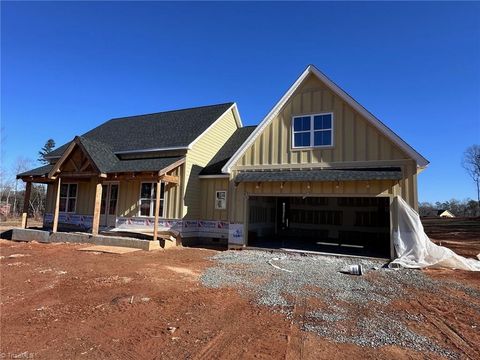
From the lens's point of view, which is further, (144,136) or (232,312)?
(144,136)

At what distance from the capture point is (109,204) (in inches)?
733

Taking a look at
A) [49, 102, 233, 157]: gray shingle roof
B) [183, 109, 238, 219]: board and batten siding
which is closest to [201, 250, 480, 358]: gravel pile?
[183, 109, 238, 219]: board and batten siding

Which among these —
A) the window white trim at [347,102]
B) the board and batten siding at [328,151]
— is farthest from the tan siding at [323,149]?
the window white trim at [347,102]

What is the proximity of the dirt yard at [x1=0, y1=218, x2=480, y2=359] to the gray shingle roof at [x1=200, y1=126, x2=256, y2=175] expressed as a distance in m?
7.32

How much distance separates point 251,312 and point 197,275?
11.9ft

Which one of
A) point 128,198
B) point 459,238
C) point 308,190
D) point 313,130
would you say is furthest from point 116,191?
point 459,238

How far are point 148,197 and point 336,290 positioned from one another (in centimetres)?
1192

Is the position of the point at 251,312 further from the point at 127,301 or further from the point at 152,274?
the point at 152,274

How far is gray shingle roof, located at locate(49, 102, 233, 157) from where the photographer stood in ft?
59.7

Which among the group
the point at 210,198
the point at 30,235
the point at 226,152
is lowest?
the point at 30,235

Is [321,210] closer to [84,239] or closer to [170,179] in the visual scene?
[170,179]

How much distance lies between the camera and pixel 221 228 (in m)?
16.8

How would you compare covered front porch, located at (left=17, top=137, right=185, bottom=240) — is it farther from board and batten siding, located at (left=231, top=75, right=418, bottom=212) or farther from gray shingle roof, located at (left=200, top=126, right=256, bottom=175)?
board and batten siding, located at (left=231, top=75, right=418, bottom=212)

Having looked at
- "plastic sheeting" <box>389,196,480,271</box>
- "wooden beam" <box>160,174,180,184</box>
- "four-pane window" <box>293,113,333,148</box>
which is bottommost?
"plastic sheeting" <box>389,196,480,271</box>
